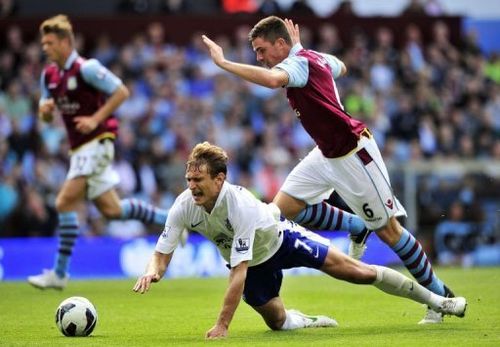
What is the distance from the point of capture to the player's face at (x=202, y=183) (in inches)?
359

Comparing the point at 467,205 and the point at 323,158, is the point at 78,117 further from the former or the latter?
the point at 467,205

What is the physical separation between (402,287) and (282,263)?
3.42 ft

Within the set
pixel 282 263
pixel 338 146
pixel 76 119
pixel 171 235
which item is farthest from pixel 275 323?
pixel 76 119

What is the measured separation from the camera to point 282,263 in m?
9.78

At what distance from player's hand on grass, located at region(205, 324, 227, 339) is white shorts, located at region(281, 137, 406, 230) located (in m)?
2.21

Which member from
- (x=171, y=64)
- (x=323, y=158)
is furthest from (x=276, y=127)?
(x=323, y=158)

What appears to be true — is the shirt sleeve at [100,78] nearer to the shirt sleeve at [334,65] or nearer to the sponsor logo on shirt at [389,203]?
the shirt sleeve at [334,65]

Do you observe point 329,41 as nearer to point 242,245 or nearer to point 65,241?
point 65,241

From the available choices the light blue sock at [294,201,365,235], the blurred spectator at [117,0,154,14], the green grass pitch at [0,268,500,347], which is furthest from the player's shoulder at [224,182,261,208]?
the blurred spectator at [117,0,154,14]

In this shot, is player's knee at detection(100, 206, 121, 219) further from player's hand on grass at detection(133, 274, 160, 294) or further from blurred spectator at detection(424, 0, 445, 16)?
blurred spectator at detection(424, 0, 445, 16)

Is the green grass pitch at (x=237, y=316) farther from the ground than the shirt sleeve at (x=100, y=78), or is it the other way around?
the shirt sleeve at (x=100, y=78)

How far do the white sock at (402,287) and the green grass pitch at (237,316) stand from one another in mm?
238

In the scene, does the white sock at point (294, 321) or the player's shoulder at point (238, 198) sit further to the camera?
the white sock at point (294, 321)

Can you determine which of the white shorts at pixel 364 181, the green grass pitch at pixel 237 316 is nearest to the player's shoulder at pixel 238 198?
the green grass pitch at pixel 237 316
